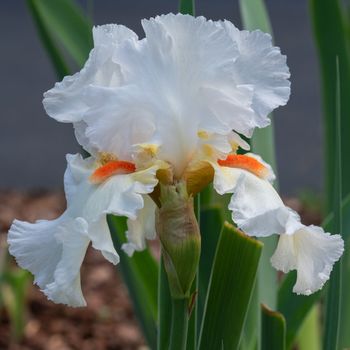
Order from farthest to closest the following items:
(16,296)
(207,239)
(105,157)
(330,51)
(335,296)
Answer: (16,296), (330,51), (207,239), (335,296), (105,157)

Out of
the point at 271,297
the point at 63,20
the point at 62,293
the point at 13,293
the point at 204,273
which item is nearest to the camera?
the point at 62,293

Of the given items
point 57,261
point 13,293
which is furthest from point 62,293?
point 13,293

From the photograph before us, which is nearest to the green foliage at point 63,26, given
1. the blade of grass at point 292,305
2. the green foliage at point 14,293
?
the blade of grass at point 292,305

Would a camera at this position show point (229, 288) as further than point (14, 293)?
No

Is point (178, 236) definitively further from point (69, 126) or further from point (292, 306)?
point (69, 126)

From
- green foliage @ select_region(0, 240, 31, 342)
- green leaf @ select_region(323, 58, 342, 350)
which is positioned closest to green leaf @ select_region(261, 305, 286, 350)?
green leaf @ select_region(323, 58, 342, 350)

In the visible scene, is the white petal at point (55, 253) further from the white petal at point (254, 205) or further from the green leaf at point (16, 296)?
the green leaf at point (16, 296)

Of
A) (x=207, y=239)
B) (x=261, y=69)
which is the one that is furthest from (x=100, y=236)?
(x=207, y=239)

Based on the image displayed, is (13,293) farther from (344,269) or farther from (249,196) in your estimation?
(249,196)
